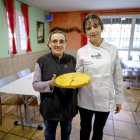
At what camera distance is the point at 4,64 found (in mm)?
3195

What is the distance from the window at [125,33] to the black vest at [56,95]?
4.31m

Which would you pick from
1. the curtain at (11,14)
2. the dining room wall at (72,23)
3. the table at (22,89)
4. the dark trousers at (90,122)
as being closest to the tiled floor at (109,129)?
the table at (22,89)

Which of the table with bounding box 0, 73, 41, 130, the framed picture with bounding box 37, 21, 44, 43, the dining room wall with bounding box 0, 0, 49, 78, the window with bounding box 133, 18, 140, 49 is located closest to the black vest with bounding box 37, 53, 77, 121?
the table with bounding box 0, 73, 41, 130

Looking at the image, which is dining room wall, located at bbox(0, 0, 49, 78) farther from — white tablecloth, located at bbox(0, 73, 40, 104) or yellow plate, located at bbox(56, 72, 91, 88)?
yellow plate, located at bbox(56, 72, 91, 88)

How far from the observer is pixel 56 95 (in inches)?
44.6

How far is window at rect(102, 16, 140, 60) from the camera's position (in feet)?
16.3

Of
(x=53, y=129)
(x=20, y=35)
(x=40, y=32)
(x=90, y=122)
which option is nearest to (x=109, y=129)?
Result: (x=90, y=122)

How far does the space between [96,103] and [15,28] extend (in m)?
3.09

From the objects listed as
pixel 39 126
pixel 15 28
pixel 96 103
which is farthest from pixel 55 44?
pixel 15 28

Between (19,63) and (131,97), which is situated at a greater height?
(19,63)

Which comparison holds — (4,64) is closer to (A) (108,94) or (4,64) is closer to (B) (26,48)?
(B) (26,48)

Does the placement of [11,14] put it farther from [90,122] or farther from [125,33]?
[125,33]

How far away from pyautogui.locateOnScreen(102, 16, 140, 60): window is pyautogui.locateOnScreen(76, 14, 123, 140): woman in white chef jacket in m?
4.16

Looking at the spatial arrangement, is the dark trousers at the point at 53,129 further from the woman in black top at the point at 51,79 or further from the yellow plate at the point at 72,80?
the yellow plate at the point at 72,80
